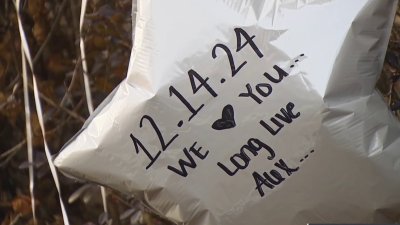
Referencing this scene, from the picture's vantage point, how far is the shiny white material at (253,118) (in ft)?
3.93

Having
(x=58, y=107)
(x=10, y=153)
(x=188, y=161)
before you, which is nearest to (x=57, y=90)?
(x=58, y=107)

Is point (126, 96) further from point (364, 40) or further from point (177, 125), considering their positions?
point (364, 40)

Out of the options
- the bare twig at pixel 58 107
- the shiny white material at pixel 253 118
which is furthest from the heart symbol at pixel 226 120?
the bare twig at pixel 58 107

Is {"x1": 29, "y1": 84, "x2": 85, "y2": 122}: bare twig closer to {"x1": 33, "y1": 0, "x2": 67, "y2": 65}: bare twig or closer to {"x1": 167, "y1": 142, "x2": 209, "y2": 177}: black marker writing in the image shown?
{"x1": 33, "y1": 0, "x2": 67, "y2": 65}: bare twig

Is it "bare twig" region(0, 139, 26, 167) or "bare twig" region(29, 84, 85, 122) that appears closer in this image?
"bare twig" region(29, 84, 85, 122)

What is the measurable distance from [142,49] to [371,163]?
0.41 meters

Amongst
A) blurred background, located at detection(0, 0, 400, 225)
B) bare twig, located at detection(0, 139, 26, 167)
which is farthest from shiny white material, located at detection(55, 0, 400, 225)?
bare twig, located at detection(0, 139, 26, 167)

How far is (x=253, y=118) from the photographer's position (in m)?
1.22

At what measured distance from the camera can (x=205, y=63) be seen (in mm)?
1222

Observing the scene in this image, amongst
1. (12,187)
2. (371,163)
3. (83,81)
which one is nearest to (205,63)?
(371,163)

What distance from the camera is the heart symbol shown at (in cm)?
122

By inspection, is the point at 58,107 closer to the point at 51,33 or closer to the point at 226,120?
the point at 51,33

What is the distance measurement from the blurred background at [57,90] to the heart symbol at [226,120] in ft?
2.13

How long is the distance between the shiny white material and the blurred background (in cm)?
59
